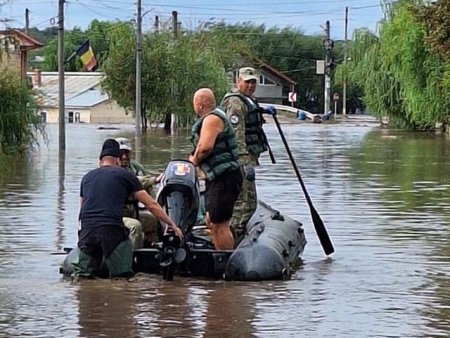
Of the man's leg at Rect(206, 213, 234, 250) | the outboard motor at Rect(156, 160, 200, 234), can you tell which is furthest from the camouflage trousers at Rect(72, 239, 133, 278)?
the man's leg at Rect(206, 213, 234, 250)

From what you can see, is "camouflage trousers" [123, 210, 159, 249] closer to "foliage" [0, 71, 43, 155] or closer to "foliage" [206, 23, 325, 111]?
"foliage" [0, 71, 43, 155]

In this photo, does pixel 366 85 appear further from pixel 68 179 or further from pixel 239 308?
pixel 239 308

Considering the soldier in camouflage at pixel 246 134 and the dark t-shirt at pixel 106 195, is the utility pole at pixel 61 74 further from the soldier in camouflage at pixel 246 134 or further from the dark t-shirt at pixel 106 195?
the dark t-shirt at pixel 106 195

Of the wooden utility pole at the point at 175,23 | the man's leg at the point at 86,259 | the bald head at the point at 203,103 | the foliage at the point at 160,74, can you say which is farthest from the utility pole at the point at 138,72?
the man's leg at the point at 86,259

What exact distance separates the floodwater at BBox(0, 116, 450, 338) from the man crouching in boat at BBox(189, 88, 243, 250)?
2.31ft

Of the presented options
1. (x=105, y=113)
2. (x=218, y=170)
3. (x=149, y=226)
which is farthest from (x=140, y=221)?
(x=105, y=113)

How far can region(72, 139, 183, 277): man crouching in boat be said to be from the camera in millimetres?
10781

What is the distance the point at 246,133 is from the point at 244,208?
30.3 inches

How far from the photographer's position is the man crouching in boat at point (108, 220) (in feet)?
35.4

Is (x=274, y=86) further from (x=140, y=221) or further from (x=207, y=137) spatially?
(x=207, y=137)

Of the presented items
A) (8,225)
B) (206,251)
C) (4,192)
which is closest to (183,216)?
(206,251)

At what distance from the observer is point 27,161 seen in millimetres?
31484

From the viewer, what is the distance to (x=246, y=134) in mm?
12781

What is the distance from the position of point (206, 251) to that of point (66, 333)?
279 centimetres
